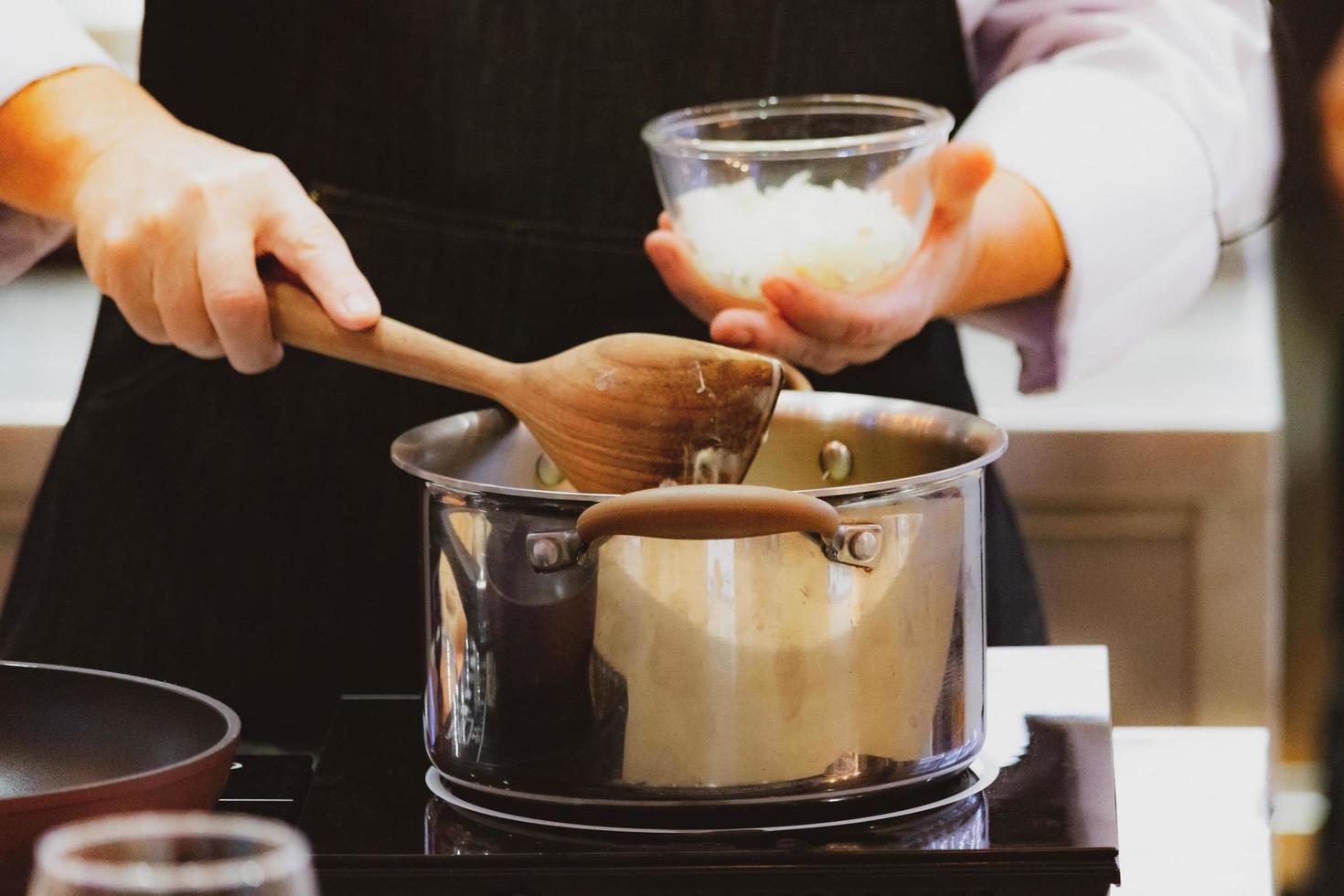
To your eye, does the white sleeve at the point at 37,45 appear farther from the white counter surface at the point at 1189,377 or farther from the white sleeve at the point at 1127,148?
the white counter surface at the point at 1189,377

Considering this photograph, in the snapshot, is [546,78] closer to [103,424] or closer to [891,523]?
[103,424]

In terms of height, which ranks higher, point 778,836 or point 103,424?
point 103,424

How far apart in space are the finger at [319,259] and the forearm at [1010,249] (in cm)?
39

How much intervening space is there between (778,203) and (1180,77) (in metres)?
0.38

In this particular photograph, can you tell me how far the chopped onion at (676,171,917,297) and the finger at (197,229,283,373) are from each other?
0.26 metres

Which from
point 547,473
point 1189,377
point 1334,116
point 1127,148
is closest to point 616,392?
point 547,473

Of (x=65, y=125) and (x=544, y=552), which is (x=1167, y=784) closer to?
(x=544, y=552)

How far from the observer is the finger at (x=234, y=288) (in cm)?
76

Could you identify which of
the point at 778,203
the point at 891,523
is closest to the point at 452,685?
the point at 891,523

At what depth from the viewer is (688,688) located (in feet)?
1.95

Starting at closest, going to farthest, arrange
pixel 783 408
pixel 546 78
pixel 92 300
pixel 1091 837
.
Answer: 1. pixel 1091 837
2. pixel 783 408
3. pixel 546 78
4. pixel 92 300

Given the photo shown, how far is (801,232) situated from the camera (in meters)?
0.86

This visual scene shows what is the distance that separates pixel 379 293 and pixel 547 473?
279 millimetres

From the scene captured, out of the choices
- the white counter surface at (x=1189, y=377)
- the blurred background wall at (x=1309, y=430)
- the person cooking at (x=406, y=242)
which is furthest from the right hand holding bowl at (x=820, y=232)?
the blurred background wall at (x=1309, y=430)
